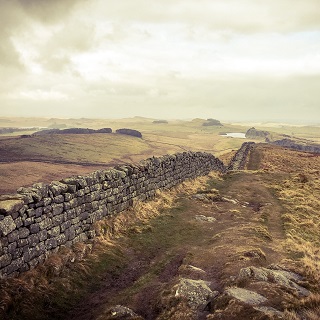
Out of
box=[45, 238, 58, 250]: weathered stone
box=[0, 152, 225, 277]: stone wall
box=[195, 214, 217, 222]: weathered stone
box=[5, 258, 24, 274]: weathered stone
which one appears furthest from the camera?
box=[195, 214, 217, 222]: weathered stone

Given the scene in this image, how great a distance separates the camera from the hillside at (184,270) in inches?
344

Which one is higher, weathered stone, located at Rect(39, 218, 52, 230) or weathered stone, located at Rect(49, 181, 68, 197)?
weathered stone, located at Rect(49, 181, 68, 197)

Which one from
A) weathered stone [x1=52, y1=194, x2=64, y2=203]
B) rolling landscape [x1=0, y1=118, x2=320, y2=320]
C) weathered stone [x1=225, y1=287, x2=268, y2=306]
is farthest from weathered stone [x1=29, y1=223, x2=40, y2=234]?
weathered stone [x1=225, y1=287, x2=268, y2=306]

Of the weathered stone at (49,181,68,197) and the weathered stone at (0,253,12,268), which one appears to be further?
the weathered stone at (49,181,68,197)

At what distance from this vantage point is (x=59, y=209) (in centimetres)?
1330

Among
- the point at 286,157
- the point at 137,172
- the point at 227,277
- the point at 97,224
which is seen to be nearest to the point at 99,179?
the point at 97,224

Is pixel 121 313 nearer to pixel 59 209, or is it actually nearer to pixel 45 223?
pixel 45 223

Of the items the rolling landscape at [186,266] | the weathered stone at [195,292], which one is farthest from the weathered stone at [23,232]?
the weathered stone at [195,292]

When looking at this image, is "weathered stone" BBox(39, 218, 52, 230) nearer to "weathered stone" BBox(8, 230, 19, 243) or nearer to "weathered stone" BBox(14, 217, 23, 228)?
"weathered stone" BBox(14, 217, 23, 228)

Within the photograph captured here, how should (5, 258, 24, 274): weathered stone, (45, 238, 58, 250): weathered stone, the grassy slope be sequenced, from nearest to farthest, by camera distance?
(5, 258, 24, 274): weathered stone < (45, 238, 58, 250): weathered stone < the grassy slope

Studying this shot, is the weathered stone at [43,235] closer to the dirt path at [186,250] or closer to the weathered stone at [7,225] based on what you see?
the weathered stone at [7,225]

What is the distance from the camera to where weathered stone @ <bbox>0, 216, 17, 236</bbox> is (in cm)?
1034

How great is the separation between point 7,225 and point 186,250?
763 cm

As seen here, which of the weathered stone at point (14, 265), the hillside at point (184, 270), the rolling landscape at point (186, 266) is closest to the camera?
the hillside at point (184, 270)
